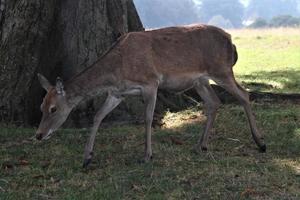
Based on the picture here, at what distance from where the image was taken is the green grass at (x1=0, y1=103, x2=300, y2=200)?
571 cm

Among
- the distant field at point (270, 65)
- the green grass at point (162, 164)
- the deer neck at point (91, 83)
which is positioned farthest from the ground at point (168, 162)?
the distant field at point (270, 65)

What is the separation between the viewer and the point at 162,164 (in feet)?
22.1

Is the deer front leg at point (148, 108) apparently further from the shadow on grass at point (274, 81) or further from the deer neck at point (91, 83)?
the shadow on grass at point (274, 81)

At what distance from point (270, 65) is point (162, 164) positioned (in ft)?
41.4

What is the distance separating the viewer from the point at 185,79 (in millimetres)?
7582

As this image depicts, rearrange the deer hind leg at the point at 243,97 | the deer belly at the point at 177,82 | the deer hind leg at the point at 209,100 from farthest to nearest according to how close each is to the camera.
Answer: the deer hind leg at the point at 209,100, the deer hind leg at the point at 243,97, the deer belly at the point at 177,82

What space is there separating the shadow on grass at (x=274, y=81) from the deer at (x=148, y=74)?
4665mm

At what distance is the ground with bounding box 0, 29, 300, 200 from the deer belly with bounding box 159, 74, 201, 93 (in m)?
0.78

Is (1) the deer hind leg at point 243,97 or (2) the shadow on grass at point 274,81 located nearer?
(1) the deer hind leg at point 243,97

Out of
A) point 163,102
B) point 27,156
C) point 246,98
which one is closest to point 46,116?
point 27,156

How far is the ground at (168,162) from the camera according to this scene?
5.73 metres

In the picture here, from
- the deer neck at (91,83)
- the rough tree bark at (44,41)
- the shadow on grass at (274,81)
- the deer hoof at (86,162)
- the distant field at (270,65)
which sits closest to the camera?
the deer hoof at (86,162)

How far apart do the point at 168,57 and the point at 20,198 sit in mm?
2764

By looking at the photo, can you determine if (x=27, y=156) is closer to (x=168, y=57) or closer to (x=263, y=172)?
(x=168, y=57)
